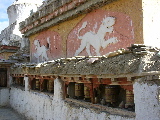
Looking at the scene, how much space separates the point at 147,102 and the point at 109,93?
1.10 m

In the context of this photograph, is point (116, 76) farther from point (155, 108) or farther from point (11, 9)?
point (11, 9)

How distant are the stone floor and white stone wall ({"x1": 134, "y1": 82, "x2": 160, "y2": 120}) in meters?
5.66

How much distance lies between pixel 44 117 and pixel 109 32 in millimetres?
2991

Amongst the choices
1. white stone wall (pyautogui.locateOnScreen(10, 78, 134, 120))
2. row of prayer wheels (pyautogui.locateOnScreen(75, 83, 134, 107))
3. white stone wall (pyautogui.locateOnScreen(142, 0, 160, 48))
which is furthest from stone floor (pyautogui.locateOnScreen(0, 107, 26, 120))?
white stone wall (pyautogui.locateOnScreen(142, 0, 160, 48))

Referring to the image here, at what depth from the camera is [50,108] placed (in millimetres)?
5586

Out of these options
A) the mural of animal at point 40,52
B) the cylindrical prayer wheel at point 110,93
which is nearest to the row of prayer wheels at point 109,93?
the cylindrical prayer wheel at point 110,93

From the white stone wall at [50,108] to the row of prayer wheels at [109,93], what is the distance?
0.30 metres

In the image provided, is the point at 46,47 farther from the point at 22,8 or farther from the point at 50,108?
the point at 22,8

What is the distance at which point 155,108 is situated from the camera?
266 centimetres

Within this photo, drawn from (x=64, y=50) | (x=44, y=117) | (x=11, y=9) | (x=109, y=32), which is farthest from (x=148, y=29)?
(x=11, y=9)

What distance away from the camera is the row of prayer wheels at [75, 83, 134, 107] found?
11.2 feet

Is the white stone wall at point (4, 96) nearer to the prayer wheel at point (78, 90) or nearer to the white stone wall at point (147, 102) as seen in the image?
the prayer wheel at point (78, 90)

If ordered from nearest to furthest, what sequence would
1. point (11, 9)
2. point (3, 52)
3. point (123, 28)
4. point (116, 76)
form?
point (116, 76)
point (123, 28)
point (3, 52)
point (11, 9)

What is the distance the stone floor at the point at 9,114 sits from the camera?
Result: 309 inches
